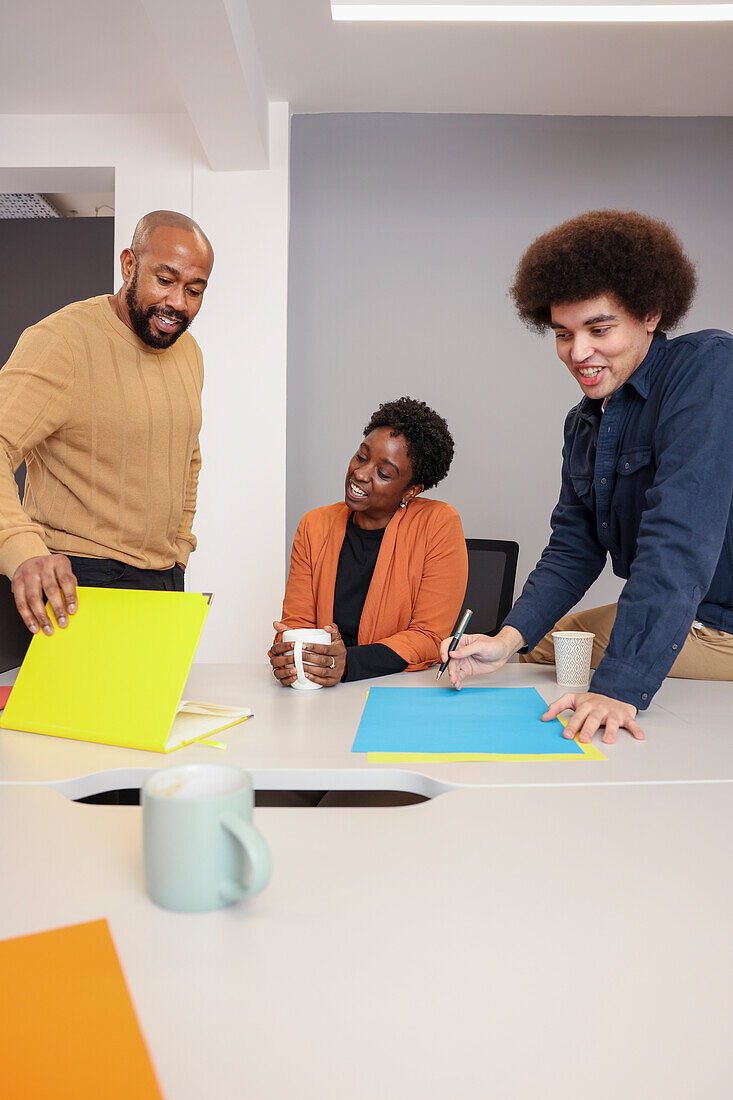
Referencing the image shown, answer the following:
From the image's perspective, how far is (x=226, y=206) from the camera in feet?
11.9

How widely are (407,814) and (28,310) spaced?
14.4ft

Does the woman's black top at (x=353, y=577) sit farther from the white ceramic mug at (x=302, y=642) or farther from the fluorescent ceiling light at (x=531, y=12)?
the fluorescent ceiling light at (x=531, y=12)

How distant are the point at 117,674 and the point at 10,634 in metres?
0.50

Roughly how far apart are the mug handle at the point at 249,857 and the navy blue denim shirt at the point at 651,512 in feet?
2.51

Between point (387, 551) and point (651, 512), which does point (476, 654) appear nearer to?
point (651, 512)

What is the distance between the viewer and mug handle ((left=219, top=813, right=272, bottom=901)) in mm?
601

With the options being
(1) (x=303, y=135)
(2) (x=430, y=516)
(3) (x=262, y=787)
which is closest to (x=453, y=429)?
(1) (x=303, y=135)

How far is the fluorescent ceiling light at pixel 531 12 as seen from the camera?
287 cm

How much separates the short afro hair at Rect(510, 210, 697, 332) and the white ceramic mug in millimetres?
776

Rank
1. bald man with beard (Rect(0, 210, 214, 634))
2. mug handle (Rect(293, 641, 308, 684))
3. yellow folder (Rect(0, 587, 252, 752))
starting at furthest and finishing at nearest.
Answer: bald man with beard (Rect(0, 210, 214, 634)) < mug handle (Rect(293, 641, 308, 684)) < yellow folder (Rect(0, 587, 252, 752))

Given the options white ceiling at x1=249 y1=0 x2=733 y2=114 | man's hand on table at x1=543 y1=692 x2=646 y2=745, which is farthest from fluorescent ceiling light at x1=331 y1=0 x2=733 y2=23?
man's hand on table at x1=543 y1=692 x2=646 y2=745

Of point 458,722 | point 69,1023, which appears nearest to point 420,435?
point 458,722

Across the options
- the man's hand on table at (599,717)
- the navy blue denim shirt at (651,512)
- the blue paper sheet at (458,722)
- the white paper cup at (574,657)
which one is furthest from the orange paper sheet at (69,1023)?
the white paper cup at (574,657)

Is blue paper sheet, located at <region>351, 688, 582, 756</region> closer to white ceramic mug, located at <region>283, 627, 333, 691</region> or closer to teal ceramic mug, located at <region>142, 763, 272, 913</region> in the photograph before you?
white ceramic mug, located at <region>283, 627, 333, 691</region>
